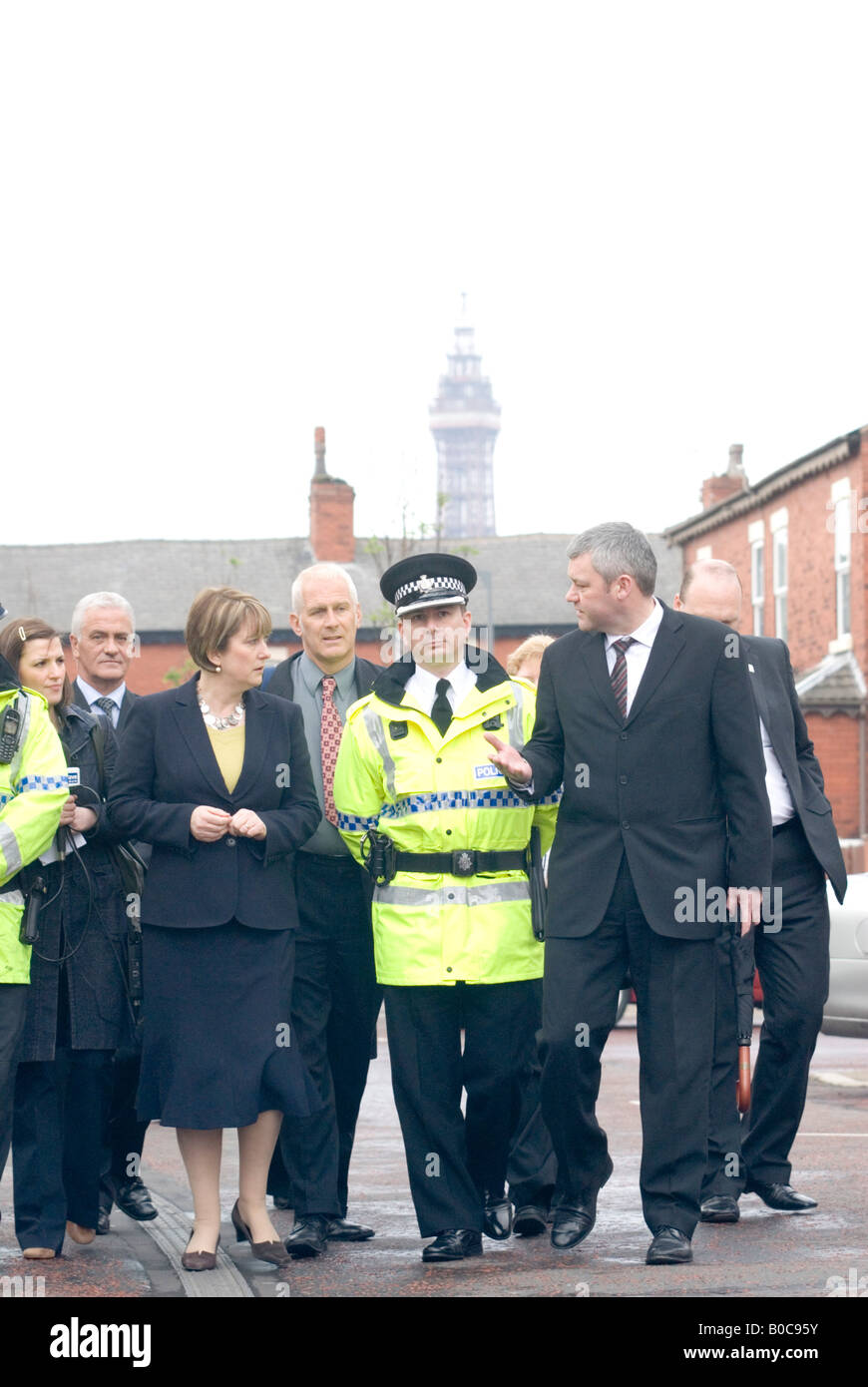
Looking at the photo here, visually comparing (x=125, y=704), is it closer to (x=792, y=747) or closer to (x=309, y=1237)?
(x=309, y=1237)

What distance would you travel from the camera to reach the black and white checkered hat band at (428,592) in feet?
21.2

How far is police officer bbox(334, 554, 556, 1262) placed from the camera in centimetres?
627

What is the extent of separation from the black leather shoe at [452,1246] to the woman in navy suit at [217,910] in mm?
457

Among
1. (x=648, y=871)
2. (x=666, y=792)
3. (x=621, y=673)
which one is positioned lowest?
(x=648, y=871)

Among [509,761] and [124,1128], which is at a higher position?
[509,761]

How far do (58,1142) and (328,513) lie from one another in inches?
1753

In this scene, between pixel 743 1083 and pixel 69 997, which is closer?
pixel 69 997

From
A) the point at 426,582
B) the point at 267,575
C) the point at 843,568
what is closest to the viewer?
the point at 426,582

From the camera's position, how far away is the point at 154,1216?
7285 mm

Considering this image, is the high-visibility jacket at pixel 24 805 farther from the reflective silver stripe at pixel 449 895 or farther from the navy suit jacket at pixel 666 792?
the navy suit jacket at pixel 666 792

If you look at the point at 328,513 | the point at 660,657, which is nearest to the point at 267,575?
the point at 328,513

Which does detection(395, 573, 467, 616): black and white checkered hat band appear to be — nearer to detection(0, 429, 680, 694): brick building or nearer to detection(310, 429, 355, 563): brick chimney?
detection(0, 429, 680, 694): brick building

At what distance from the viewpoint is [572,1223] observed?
20.6 feet

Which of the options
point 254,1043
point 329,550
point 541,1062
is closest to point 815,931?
point 541,1062
